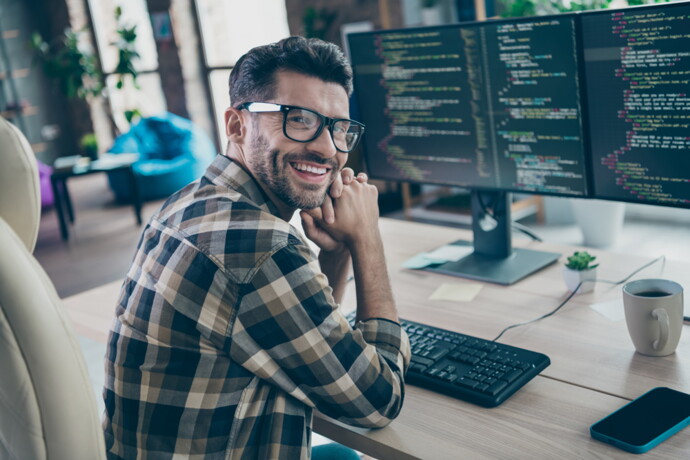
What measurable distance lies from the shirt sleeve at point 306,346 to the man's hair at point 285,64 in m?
0.32

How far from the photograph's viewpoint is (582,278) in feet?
4.76

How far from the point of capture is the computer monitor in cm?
149

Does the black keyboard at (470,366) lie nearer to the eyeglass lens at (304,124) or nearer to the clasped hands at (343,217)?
the clasped hands at (343,217)

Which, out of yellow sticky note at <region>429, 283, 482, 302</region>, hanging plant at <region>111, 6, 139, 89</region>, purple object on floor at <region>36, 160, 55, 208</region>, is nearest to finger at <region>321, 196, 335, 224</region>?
yellow sticky note at <region>429, 283, 482, 302</region>

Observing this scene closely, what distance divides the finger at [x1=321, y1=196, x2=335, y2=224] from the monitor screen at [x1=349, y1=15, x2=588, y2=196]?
478 mm

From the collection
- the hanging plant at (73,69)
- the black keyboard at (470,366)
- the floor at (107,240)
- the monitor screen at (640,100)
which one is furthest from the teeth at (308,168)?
the hanging plant at (73,69)

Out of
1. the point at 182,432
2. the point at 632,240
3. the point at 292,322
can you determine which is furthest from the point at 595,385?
the point at 632,240

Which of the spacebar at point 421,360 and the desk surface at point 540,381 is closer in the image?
the desk surface at point 540,381

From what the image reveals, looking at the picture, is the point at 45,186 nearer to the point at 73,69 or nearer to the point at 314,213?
the point at 73,69

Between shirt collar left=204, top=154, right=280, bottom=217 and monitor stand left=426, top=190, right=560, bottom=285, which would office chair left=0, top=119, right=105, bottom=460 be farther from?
monitor stand left=426, top=190, right=560, bottom=285

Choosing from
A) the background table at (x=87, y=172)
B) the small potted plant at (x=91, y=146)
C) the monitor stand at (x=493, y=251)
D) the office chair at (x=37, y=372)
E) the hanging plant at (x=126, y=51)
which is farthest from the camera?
the hanging plant at (x=126, y=51)

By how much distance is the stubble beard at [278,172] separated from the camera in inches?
48.3

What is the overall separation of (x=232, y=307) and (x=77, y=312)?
0.82 meters

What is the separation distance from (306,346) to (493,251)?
809mm
